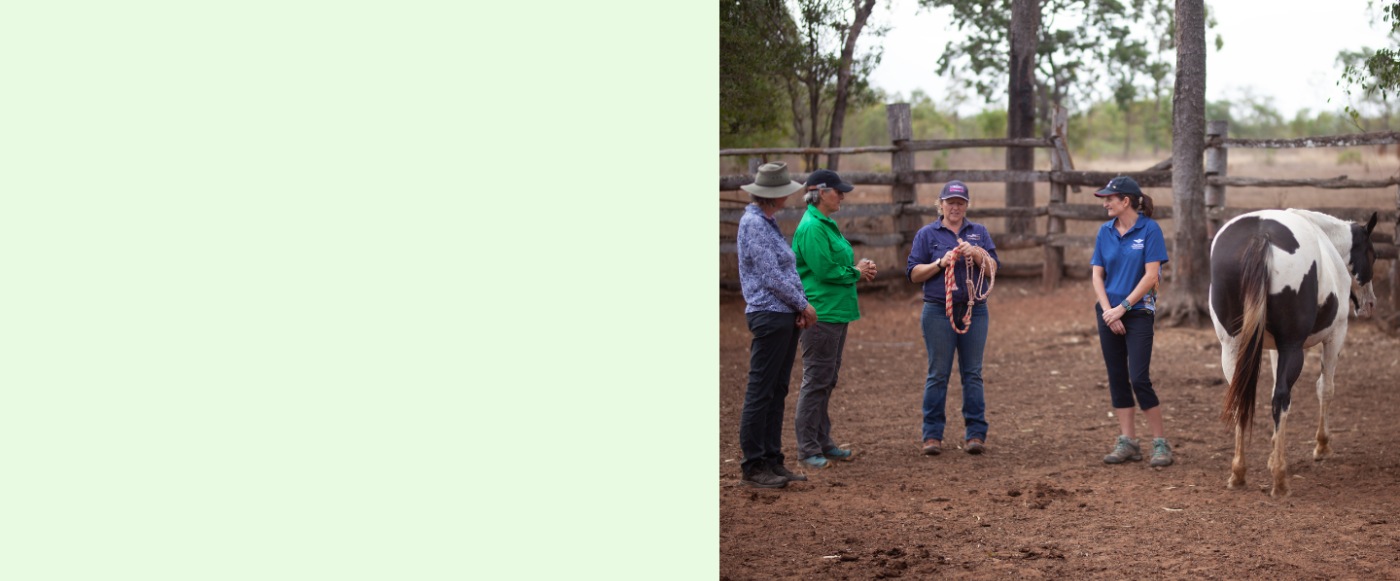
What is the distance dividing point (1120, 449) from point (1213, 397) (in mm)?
1971

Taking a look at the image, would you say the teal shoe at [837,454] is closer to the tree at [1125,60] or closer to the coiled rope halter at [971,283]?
the coiled rope halter at [971,283]

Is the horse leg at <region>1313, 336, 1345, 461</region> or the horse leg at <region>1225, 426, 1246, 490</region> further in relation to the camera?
the horse leg at <region>1313, 336, 1345, 461</region>

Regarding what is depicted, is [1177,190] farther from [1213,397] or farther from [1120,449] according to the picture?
[1120,449]

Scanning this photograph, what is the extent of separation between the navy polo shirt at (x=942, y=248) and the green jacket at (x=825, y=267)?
1.71ft

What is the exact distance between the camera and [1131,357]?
4742 millimetres

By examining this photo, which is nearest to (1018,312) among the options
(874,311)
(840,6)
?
(874,311)

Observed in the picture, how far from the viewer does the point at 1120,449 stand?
15.8 feet

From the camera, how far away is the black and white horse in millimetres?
4148

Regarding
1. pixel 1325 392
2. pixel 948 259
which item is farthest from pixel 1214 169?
pixel 948 259


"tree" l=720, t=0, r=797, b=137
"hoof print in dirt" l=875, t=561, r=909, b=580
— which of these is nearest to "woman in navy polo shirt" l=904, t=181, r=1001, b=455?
"tree" l=720, t=0, r=797, b=137

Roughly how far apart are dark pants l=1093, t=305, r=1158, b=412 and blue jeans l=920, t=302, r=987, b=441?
60cm

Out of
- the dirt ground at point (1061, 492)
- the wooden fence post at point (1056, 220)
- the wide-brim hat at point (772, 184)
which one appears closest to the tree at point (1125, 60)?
the wooden fence post at point (1056, 220)

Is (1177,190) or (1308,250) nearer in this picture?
(1308,250)

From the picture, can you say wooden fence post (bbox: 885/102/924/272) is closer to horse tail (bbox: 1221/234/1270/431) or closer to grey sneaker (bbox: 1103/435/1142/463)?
grey sneaker (bbox: 1103/435/1142/463)
